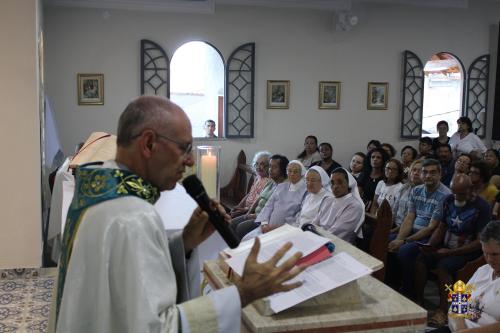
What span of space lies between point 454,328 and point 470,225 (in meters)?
1.42

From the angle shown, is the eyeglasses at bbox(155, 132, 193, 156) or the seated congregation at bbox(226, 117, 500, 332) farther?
the seated congregation at bbox(226, 117, 500, 332)

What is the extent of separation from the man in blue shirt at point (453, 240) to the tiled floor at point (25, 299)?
2.57m

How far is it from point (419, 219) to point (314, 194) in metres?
0.85

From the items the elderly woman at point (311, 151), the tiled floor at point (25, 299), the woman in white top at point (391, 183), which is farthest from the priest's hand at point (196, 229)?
the elderly woman at point (311, 151)

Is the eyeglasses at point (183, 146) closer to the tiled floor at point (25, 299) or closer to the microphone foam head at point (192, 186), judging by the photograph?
the microphone foam head at point (192, 186)

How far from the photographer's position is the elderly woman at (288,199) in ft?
16.5

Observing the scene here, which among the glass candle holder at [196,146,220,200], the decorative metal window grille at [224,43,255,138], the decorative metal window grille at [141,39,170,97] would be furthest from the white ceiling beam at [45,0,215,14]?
the glass candle holder at [196,146,220,200]

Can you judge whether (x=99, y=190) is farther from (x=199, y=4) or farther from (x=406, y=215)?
(x=199, y=4)

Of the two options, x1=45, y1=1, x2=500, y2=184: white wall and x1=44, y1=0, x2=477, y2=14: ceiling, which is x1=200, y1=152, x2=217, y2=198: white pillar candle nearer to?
x1=45, y1=1, x2=500, y2=184: white wall

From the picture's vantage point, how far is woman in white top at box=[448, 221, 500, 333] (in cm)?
256

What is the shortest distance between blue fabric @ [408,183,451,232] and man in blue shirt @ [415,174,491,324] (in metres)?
0.15

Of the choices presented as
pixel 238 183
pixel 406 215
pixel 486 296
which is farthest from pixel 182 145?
pixel 238 183

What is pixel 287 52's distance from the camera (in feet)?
27.0

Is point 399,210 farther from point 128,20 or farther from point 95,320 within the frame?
point 128,20
